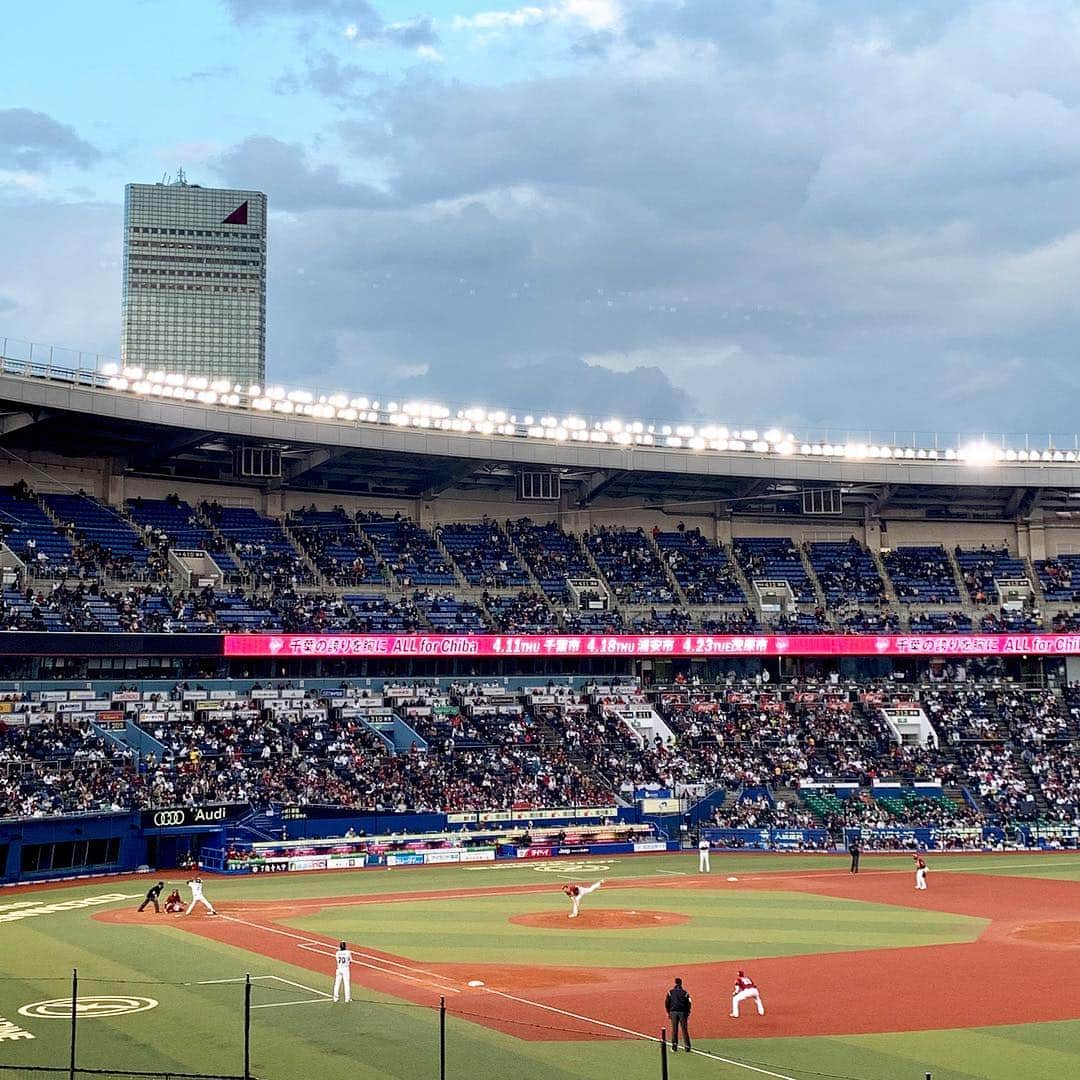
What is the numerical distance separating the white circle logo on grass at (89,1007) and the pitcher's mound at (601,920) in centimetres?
1411

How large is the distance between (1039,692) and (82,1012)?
64714 millimetres

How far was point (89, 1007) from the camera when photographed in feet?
86.4

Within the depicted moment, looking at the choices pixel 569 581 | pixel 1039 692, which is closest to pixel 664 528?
pixel 569 581

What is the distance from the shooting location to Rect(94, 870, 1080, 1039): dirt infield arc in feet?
83.0

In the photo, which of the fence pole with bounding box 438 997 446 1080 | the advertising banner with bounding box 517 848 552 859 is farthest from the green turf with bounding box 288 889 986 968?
the advertising banner with bounding box 517 848 552 859

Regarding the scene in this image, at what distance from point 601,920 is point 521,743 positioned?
2692cm

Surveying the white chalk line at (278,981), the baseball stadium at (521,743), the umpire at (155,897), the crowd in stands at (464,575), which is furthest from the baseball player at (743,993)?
the crowd in stands at (464,575)

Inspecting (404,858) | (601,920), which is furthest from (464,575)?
(601,920)

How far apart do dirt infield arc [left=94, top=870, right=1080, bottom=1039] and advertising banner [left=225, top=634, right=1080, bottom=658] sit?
25749 millimetres

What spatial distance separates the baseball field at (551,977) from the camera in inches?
882

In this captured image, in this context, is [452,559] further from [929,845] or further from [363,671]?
[929,845]

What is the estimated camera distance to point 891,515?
8894 cm

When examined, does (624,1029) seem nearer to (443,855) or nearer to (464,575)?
(443,855)

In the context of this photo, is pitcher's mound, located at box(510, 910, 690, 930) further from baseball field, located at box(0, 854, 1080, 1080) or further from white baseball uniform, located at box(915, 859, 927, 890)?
white baseball uniform, located at box(915, 859, 927, 890)
